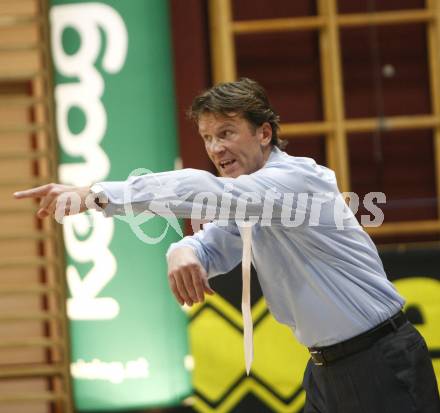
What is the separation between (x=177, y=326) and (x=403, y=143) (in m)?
1.85

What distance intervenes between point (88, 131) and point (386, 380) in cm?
279

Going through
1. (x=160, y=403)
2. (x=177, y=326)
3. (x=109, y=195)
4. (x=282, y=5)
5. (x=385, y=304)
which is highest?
(x=282, y=5)

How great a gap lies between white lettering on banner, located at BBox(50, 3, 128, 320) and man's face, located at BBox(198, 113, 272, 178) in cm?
225

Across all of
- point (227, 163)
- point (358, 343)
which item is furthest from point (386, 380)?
point (227, 163)

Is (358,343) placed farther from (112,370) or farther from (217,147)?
(112,370)

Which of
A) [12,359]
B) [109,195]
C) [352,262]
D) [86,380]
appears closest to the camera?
[109,195]

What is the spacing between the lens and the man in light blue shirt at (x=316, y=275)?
2135 mm

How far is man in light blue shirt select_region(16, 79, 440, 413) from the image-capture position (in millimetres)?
2135

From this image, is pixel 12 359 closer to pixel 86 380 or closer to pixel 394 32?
pixel 86 380

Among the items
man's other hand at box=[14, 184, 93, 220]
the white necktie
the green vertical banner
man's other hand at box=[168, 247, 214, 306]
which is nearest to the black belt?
the white necktie

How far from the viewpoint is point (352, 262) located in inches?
90.1

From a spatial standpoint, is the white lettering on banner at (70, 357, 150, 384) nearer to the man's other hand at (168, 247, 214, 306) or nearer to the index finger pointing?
the man's other hand at (168, 247, 214, 306)

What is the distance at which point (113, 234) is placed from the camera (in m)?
4.57

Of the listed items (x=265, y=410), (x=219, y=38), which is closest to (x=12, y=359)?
(x=265, y=410)
